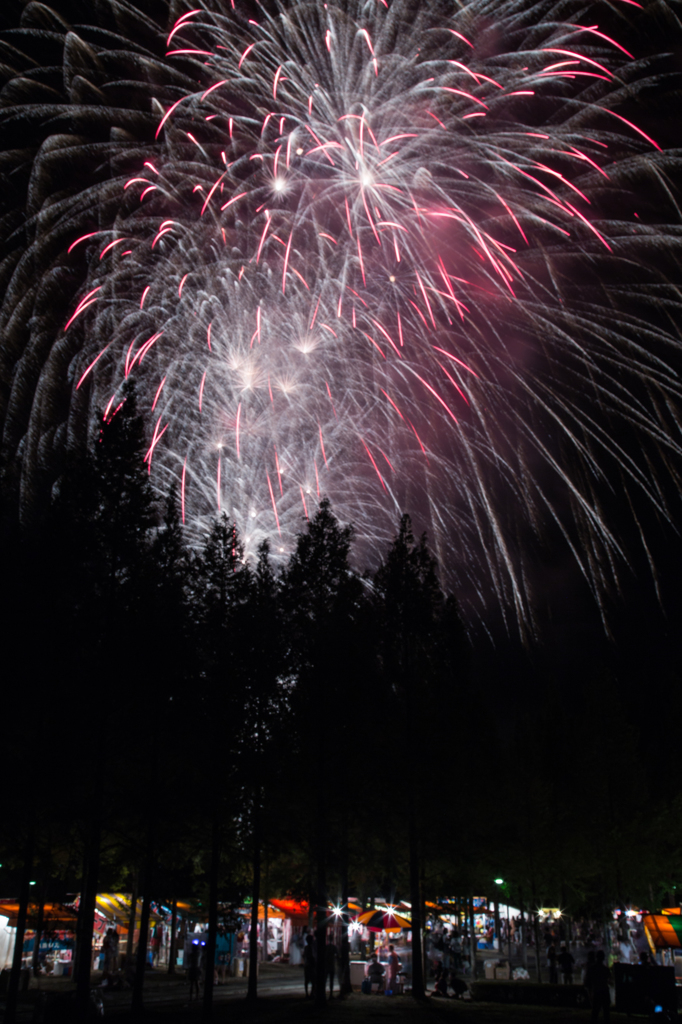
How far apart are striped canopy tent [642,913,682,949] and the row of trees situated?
7085 millimetres

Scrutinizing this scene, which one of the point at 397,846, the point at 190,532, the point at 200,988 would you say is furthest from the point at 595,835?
the point at 190,532

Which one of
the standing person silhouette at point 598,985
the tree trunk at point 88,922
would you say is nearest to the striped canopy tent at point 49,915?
the tree trunk at point 88,922

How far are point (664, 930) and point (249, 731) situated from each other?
17567mm

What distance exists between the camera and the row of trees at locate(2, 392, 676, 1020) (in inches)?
797

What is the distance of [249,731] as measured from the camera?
25.9 m

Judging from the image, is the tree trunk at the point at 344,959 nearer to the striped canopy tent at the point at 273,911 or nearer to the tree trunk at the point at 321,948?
the tree trunk at the point at 321,948

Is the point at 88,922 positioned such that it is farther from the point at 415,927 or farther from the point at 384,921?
the point at 384,921

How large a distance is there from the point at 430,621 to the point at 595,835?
18394 millimetres

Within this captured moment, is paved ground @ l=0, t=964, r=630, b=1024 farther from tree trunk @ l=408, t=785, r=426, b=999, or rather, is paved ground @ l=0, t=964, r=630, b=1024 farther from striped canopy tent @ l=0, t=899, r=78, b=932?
striped canopy tent @ l=0, t=899, r=78, b=932

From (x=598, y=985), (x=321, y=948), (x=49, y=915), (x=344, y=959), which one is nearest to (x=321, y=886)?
(x=321, y=948)

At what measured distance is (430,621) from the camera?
3148cm

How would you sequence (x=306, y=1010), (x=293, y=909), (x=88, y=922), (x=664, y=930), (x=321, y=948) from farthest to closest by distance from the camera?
(x=293, y=909)
(x=664, y=930)
(x=321, y=948)
(x=306, y=1010)
(x=88, y=922)

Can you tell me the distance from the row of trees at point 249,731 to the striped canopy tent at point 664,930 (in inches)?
279

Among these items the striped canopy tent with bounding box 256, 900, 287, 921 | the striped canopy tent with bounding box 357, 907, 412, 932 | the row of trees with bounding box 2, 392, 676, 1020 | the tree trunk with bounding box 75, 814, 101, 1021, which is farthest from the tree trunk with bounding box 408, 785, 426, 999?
the striped canopy tent with bounding box 256, 900, 287, 921
